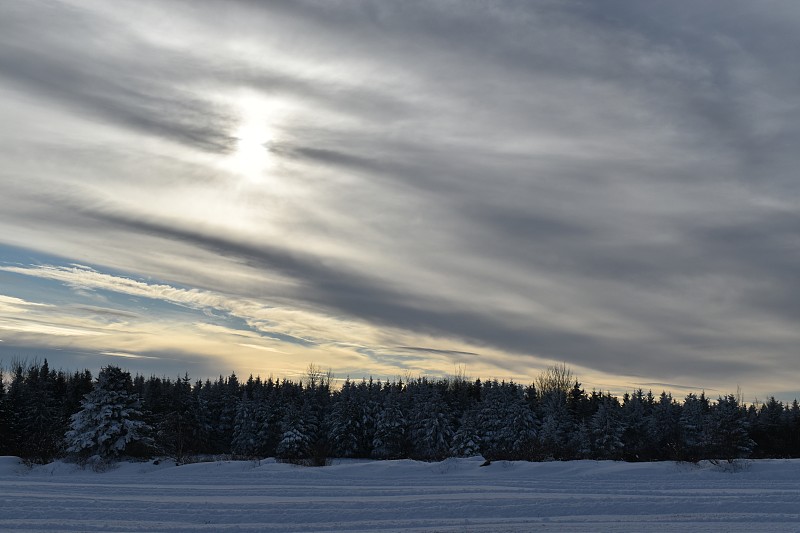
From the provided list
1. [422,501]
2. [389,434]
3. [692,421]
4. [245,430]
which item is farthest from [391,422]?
[422,501]

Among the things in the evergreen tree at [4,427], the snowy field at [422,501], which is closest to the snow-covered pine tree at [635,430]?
the snowy field at [422,501]

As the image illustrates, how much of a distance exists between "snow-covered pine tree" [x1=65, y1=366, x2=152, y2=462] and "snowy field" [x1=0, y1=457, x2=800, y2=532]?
1427 cm

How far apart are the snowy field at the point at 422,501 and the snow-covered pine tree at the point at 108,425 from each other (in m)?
14.3

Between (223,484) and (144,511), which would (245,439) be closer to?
(223,484)

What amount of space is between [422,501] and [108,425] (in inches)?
1174

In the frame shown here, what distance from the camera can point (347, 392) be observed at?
75.4 metres

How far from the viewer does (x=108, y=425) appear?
40812 mm

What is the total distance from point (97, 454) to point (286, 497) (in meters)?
24.8

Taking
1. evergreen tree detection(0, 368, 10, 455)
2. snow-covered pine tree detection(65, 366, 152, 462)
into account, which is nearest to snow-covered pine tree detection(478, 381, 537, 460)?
snow-covered pine tree detection(65, 366, 152, 462)

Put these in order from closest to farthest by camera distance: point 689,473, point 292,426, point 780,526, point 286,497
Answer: point 780,526, point 286,497, point 689,473, point 292,426

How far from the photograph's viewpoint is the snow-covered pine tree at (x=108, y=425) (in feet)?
130

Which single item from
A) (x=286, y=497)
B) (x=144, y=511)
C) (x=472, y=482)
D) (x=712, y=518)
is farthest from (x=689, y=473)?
(x=144, y=511)

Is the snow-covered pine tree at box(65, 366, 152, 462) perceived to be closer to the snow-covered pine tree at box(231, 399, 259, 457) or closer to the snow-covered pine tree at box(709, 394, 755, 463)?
the snow-covered pine tree at box(231, 399, 259, 457)

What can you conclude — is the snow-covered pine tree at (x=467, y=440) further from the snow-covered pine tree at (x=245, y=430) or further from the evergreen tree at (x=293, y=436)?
the snow-covered pine tree at (x=245, y=430)
